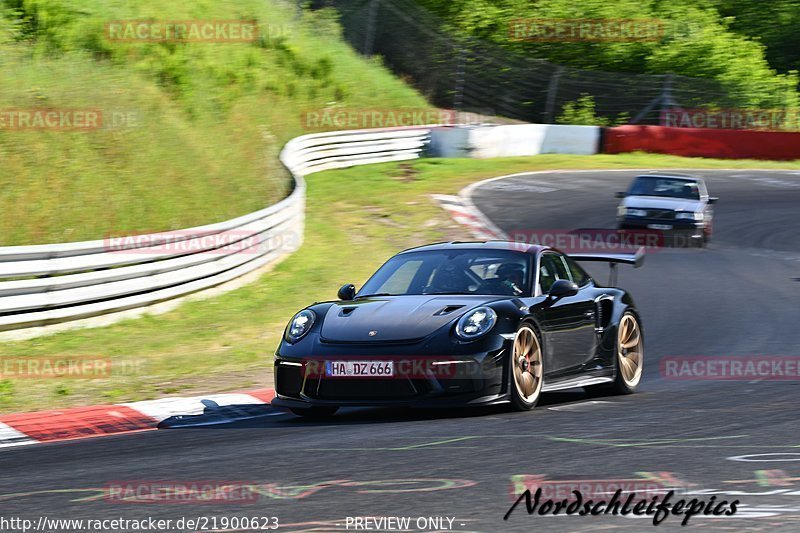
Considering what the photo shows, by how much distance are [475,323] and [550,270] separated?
1523mm

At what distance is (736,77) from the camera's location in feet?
138

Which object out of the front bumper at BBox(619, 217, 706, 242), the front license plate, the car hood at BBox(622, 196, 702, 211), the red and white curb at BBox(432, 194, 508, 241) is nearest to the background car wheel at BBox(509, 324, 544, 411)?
the front license plate

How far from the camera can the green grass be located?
9930 mm

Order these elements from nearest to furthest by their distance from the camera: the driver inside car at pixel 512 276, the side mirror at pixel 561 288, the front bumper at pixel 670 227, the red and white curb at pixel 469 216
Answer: the side mirror at pixel 561 288 → the driver inside car at pixel 512 276 → the red and white curb at pixel 469 216 → the front bumper at pixel 670 227

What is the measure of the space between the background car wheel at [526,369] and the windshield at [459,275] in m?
0.54

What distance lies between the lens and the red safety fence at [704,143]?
3450 centimetres

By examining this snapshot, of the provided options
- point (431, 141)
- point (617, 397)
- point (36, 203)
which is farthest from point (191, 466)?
point (431, 141)

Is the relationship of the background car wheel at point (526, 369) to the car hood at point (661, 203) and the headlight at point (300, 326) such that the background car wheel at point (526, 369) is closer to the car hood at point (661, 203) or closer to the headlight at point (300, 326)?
the headlight at point (300, 326)

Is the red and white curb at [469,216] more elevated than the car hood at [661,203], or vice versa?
the car hood at [661,203]

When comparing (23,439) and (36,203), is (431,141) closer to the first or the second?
(36,203)

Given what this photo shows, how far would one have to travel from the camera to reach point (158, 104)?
2484 cm
